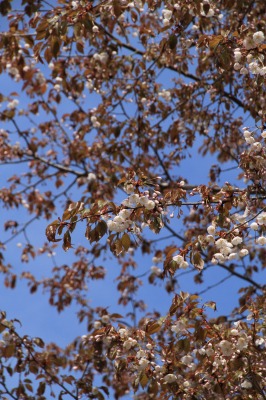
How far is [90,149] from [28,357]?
2996mm

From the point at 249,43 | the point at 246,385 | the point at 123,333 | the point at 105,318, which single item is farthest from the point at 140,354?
the point at 105,318

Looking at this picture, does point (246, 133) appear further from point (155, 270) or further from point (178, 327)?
point (155, 270)

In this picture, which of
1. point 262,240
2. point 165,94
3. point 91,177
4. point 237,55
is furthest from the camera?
point 91,177

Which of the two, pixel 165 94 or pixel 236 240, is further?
pixel 165 94

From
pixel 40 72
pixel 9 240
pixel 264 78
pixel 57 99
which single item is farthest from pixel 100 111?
pixel 264 78

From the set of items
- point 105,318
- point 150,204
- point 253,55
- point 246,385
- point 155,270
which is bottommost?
point 246,385

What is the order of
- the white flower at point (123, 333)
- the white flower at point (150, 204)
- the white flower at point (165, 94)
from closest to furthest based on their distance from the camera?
the white flower at point (150, 204) → the white flower at point (123, 333) → the white flower at point (165, 94)

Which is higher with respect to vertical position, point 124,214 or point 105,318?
point 105,318

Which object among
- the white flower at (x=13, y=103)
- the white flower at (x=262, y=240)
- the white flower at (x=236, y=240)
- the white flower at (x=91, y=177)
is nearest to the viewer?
the white flower at (x=236, y=240)

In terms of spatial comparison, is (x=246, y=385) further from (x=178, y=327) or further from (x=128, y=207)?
(x=128, y=207)

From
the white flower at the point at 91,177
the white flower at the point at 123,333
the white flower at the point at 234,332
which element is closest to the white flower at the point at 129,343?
the white flower at the point at 123,333

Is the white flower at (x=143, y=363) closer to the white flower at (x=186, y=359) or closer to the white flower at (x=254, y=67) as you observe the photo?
the white flower at (x=186, y=359)

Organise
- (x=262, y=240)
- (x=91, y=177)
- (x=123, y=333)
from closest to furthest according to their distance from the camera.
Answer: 1. (x=262, y=240)
2. (x=123, y=333)
3. (x=91, y=177)

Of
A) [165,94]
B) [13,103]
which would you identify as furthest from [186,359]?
[13,103]
